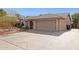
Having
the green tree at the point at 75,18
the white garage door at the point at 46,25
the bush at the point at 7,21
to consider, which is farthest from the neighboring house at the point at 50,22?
the bush at the point at 7,21

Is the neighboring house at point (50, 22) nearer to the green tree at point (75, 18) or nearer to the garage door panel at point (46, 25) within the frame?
the garage door panel at point (46, 25)

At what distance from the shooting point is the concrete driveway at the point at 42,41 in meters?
4.23

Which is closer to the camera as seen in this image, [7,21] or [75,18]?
[75,18]

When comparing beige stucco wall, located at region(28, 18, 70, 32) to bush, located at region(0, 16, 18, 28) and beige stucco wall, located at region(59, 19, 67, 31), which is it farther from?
bush, located at region(0, 16, 18, 28)

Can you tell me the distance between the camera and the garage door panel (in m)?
4.42

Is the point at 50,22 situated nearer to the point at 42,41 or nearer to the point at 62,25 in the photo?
the point at 62,25

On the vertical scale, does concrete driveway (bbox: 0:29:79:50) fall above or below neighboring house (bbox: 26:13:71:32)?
below

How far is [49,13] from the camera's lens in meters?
4.32

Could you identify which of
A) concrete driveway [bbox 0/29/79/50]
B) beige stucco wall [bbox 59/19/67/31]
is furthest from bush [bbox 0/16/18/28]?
beige stucco wall [bbox 59/19/67/31]

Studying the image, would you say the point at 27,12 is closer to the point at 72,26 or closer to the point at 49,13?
the point at 49,13

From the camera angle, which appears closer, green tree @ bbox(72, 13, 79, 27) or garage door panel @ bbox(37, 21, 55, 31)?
green tree @ bbox(72, 13, 79, 27)

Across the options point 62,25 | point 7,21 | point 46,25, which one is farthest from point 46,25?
point 7,21

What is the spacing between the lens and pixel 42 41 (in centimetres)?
432
